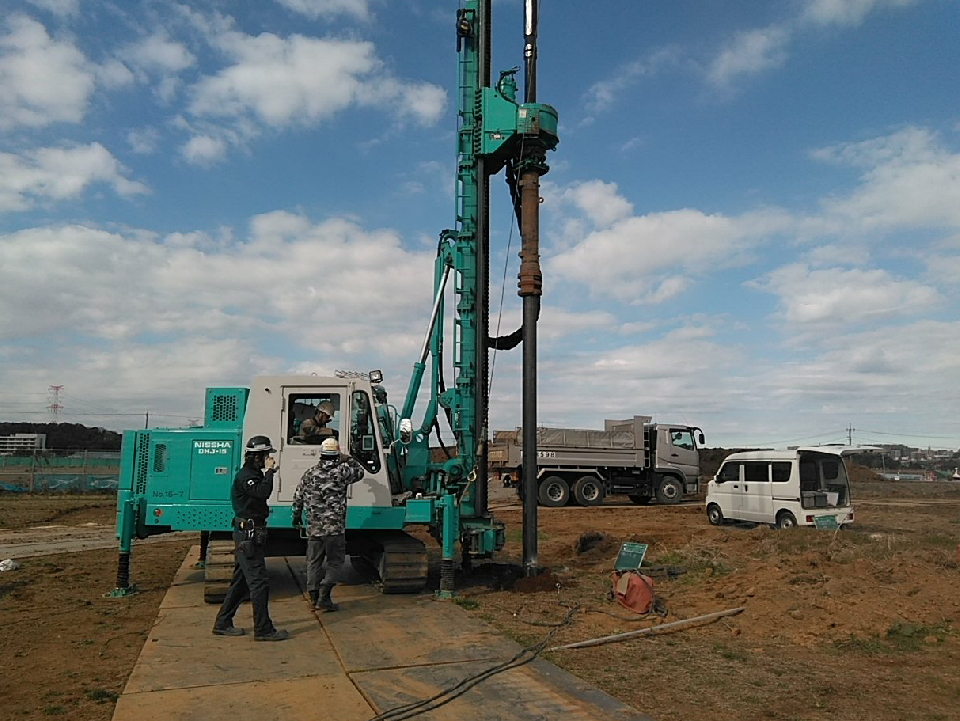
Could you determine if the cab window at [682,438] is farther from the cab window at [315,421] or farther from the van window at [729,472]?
the cab window at [315,421]

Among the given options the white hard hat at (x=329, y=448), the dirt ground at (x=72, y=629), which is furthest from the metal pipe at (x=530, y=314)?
the dirt ground at (x=72, y=629)

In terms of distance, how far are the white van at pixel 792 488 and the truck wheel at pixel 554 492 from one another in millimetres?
8451

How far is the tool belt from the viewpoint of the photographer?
7438 mm

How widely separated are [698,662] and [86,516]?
23161 millimetres

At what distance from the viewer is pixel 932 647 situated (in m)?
7.52

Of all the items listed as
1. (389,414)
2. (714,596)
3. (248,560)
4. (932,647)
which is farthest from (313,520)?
(932,647)

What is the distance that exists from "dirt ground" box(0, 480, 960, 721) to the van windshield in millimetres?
2927

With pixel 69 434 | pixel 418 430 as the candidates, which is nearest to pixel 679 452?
pixel 418 430

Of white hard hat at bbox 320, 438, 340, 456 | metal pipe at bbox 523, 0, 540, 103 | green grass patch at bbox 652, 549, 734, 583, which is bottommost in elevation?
green grass patch at bbox 652, 549, 734, 583

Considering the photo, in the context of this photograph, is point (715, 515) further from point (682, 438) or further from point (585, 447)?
point (682, 438)

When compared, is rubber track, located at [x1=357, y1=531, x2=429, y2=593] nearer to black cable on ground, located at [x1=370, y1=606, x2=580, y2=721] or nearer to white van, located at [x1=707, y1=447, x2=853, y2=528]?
black cable on ground, located at [x1=370, y1=606, x2=580, y2=721]

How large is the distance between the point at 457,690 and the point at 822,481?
13.6 meters

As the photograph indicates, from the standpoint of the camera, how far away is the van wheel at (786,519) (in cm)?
1638

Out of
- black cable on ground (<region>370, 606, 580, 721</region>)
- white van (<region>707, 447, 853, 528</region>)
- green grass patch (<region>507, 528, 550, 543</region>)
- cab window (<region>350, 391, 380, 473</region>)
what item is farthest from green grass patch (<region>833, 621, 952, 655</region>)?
green grass patch (<region>507, 528, 550, 543</region>)
